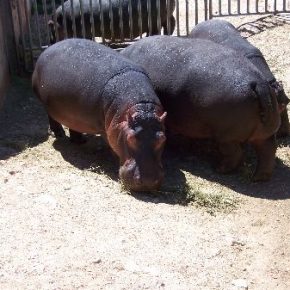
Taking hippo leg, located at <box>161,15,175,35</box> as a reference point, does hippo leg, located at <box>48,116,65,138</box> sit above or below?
below

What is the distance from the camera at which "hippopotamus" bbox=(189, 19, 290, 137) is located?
22.9 feet

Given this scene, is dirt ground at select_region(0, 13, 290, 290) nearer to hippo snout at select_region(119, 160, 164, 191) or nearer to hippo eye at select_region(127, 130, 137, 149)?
hippo snout at select_region(119, 160, 164, 191)

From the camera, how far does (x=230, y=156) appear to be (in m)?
6.62

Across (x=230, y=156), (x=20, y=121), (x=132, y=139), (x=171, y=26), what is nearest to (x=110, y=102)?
(x=132, y=139)

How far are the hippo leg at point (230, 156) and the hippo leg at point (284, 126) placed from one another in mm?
977

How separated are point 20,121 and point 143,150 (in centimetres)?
261

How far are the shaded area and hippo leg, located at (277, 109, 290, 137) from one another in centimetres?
260

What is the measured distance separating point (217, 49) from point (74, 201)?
220 cm

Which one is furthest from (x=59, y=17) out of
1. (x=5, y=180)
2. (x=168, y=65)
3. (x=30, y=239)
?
(x=30, y=239)

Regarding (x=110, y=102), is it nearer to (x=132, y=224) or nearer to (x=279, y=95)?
(x=132, y=224)

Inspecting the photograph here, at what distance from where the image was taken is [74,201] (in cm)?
576

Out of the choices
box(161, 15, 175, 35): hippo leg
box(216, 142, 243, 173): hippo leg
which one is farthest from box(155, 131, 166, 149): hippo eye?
box(161, 15, 175, 35): hippo leg

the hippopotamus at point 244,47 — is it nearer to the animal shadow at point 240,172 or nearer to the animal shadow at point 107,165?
the animal shadow at point 240,172

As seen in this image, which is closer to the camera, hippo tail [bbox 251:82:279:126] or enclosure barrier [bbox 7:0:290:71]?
hippo tail [bbox 251:82:279:126]
